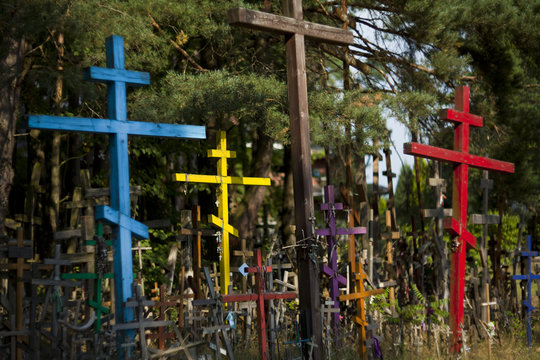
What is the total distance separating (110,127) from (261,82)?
5038 millimetres

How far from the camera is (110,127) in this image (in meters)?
7.38

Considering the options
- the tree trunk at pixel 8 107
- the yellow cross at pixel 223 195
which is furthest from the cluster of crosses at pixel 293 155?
the tree trunk at pixel 8 107

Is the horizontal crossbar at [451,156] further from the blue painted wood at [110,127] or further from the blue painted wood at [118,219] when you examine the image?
the blue painted wood at [118,219]

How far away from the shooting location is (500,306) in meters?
12.3

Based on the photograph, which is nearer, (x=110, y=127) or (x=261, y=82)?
(x=110, y=127)

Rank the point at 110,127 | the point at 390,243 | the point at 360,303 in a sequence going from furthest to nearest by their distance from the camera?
the point at 390,243 → the point at 360,303 → the point at 110,127

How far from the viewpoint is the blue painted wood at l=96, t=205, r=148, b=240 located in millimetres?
6973

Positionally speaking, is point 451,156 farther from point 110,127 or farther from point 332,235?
point 110,127

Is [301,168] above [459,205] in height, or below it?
above

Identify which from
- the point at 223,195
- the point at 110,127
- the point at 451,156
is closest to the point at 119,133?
the point at 110,127

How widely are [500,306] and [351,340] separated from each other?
10.2 feet

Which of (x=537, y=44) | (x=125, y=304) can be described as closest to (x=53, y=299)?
(x=125, y=304)

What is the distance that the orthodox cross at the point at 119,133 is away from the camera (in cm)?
705

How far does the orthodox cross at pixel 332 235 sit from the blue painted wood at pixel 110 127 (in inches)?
104
